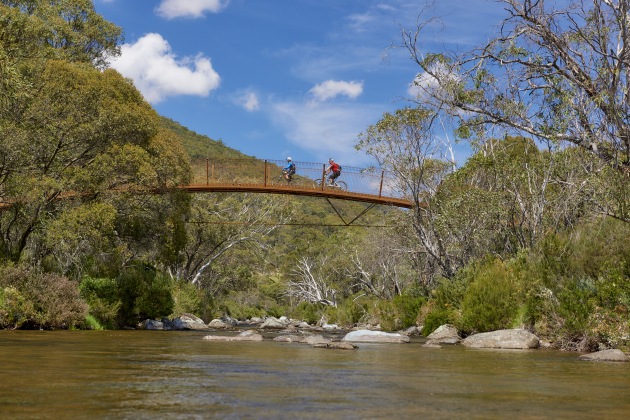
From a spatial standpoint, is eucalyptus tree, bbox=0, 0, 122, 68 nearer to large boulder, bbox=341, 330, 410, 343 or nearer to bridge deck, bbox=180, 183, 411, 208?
bridge deck, bbox=180, 183, 411, 208

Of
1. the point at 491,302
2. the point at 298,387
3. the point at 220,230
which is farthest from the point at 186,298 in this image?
the point at 298,387

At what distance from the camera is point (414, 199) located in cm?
2533

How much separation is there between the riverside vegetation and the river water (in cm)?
457

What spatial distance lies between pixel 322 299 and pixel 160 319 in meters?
20.3

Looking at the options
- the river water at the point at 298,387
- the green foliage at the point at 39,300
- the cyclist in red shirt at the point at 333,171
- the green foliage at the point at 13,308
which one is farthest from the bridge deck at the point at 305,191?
the river water at the point at 298,387

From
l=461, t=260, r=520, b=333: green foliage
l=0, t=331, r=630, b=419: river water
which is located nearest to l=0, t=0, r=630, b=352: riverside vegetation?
l=461, t=260, r=520, b=333: green foliage

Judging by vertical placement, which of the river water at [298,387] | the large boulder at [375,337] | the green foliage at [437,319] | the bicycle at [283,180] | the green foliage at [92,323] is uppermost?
the bicycle at [283,180]

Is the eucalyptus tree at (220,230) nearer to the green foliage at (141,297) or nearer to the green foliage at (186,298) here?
the green foliage at (186,298)

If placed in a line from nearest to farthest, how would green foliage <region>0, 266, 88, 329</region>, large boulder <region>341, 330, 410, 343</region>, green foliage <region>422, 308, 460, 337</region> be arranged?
large boulder <region>341, 330, 410, 343</region>, green foliage <region>0, 266, 88, 329</region>, green foliage <region>422, 308, 460, 337</region>

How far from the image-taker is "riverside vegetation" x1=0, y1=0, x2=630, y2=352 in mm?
13047

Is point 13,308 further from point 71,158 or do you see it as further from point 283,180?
point 283,180

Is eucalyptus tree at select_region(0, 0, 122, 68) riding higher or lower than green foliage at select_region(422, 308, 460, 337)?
higher

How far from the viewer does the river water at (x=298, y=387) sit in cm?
499

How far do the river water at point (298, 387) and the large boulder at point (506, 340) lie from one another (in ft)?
11.9
